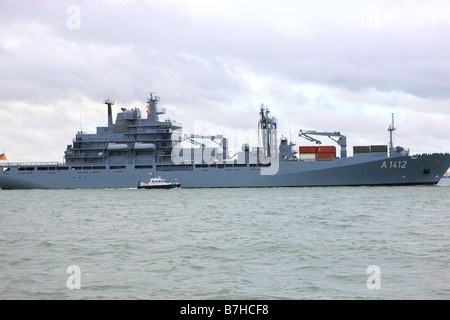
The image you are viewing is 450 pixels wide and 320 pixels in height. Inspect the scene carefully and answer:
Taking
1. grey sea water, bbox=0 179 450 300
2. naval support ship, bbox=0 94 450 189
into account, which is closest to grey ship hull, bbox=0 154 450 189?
naval support ship, bbox=0 94 450 189

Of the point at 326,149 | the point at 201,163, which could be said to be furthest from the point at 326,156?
the point at 201,163

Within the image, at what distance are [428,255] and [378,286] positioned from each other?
4.15 m

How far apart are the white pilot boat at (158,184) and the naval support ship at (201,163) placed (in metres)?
1.20

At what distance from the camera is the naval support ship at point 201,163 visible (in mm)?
52000

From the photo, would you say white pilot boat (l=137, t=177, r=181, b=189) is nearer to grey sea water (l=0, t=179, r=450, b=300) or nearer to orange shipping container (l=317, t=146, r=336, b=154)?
orange shipping container (l=317, t=146, r=336, b=154)

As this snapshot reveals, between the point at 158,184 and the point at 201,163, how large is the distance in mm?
6106

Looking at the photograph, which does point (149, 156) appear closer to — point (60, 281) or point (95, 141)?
point (95, 141)

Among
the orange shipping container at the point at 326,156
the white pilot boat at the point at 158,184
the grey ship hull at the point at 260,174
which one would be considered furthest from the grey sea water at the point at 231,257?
the white pilot boat at the point at 158,184

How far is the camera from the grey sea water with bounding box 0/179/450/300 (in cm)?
993

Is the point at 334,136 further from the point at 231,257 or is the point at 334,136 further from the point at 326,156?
the point at 231,257

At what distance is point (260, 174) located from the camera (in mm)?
54375

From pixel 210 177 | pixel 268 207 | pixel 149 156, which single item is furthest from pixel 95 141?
pixel 268 207

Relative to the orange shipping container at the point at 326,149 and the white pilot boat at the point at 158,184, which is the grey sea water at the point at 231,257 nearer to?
the orange shipping container at the point at 326,149

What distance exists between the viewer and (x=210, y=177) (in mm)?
55812
